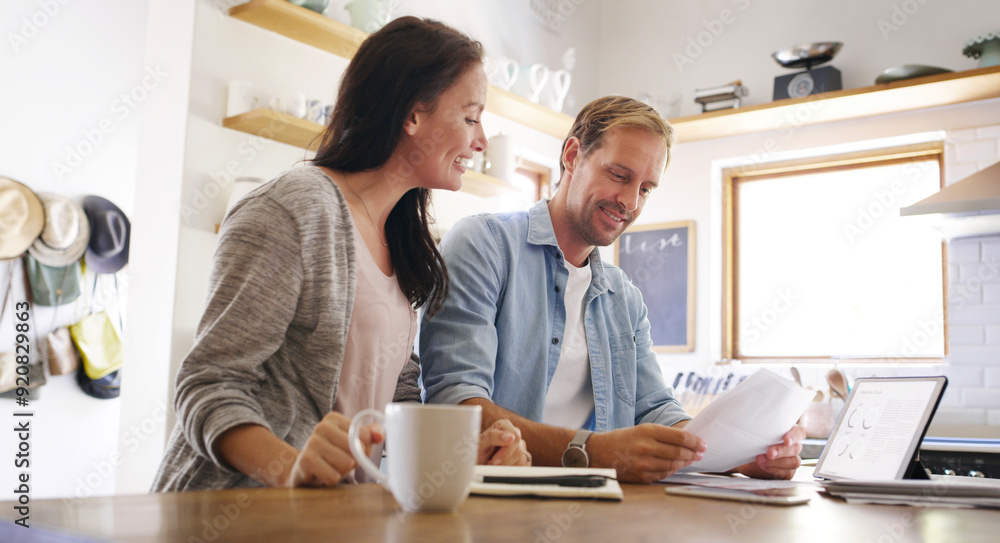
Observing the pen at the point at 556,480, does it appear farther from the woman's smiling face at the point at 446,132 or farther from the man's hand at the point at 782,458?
the woman's smiling face at the point at 446,132

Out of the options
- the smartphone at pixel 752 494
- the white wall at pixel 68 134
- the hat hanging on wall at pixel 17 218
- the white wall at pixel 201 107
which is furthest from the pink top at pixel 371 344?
the hat hanging on wall at pixel 17 218

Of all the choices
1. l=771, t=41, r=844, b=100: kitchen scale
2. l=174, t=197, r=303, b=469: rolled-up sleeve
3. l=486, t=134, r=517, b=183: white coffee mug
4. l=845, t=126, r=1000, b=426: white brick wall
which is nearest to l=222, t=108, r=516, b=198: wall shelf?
l=486, t=134, r=517, b=183: white coffee mug

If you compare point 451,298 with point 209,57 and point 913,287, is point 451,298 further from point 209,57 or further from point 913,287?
point 913,287

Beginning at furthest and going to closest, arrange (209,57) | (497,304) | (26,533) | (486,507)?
(209,57)
(497,304)
(486,507)
(26,533)

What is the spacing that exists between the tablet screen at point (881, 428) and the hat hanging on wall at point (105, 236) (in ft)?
9.80

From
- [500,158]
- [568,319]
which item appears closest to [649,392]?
[568,319]

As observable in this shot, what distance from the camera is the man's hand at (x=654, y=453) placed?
112 cm

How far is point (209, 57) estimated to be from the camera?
2670mm

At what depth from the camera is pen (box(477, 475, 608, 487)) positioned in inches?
33.3

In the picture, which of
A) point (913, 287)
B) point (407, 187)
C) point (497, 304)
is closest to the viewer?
point (407, 187)

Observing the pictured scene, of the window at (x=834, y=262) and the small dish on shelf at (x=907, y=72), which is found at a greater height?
the small dish on shelf at (x=907, y=72)

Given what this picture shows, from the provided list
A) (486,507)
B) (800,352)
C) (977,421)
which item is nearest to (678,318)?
(800,352)

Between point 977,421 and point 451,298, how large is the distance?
296 centimetres

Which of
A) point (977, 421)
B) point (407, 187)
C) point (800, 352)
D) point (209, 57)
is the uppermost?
point (209, 57)
